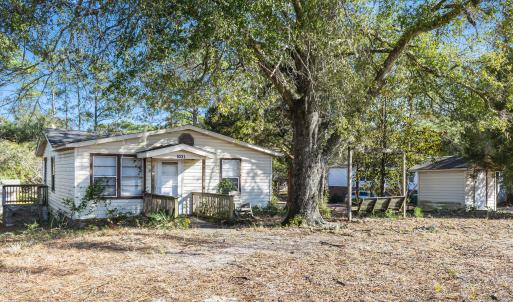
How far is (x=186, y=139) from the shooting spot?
17.5m

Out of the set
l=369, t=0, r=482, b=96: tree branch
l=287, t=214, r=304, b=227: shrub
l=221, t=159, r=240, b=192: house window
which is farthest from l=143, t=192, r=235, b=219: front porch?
l=369, t=0, r=482, b=96: tree branch

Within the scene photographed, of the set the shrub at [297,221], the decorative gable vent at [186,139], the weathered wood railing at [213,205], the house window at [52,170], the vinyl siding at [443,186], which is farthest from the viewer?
the vinyl siding at [443,186]

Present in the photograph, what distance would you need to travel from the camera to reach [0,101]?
874 cm

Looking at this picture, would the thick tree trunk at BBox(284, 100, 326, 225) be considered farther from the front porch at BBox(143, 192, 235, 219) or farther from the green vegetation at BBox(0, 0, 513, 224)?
the front porch at BBox(143, 192, 235, 219)

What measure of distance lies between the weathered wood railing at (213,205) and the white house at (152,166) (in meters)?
0.77

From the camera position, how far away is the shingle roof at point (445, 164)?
22750 millimetres

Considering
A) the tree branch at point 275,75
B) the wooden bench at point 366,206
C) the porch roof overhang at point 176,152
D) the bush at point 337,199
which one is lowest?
the bush at point 337,199

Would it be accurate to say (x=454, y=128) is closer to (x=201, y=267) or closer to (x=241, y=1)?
(x=241, y=1)

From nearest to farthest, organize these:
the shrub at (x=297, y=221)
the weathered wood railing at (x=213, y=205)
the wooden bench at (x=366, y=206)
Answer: the shrub at (x=297, y=221) < the weathered wood railing at (x=213, y=205) < the wooden bench at (x=366, y=206)

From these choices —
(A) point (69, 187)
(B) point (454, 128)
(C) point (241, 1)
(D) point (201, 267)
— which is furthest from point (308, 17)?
(A) point (69, 187)

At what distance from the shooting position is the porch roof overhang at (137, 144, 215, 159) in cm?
1573

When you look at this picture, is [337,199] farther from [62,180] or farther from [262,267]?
[262,267]

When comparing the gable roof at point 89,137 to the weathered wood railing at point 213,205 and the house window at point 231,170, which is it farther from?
the weathered wood railing at point 213,205

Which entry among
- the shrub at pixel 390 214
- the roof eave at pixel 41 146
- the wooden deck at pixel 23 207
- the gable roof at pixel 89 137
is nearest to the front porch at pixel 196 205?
the gable roof at pixel 89 137
